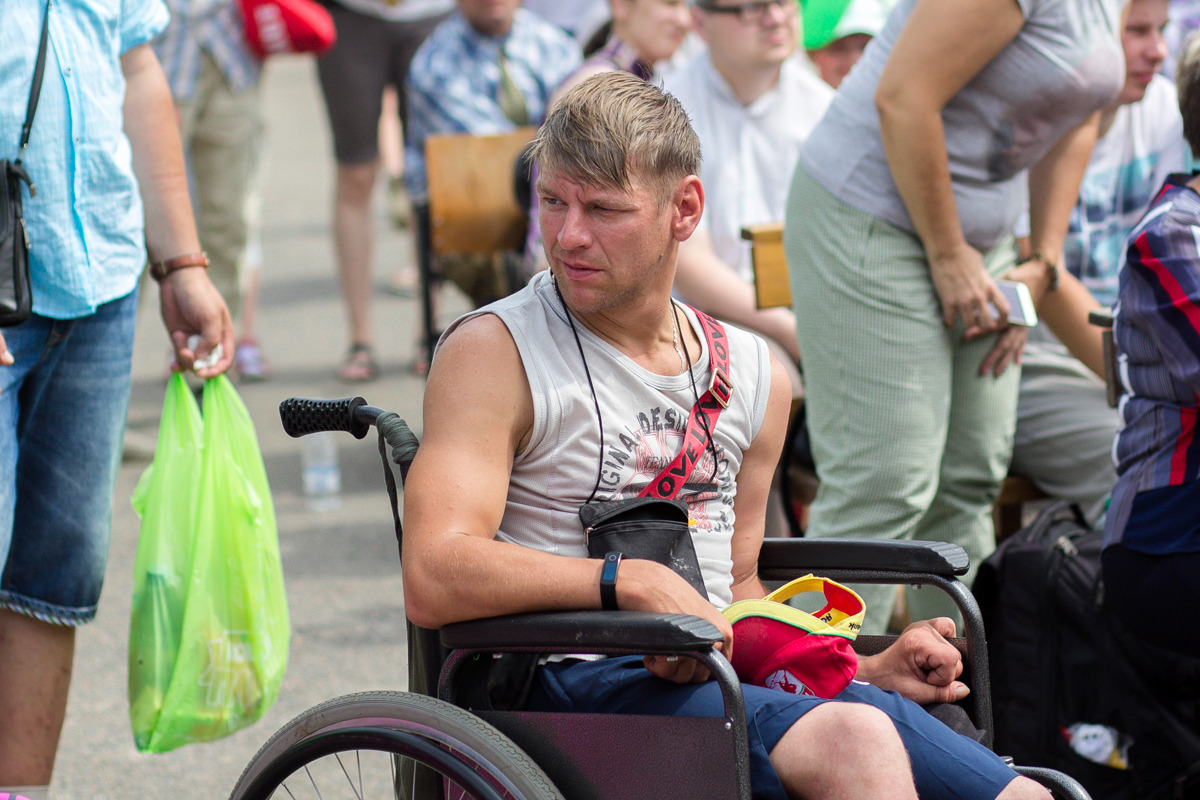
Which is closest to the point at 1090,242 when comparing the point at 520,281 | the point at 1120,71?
the point at 1120,71

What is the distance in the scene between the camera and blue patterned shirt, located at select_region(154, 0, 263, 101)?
5539 mm

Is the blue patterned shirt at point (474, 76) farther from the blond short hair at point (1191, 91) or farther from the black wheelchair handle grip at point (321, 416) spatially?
the black wheelchair handle grip at point (321, 416)

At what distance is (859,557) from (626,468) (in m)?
0.40

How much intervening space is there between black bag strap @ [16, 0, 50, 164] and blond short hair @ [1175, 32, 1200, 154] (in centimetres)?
195

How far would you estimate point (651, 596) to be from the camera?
1.72 metres

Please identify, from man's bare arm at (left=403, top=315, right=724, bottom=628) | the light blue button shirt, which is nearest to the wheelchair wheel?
man's bare arm at (left=403, top=315, right=724, bottom=628)

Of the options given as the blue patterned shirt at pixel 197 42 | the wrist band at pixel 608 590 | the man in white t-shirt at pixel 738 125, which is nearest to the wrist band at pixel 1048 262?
the man in white t-shirt at pixel 738 125

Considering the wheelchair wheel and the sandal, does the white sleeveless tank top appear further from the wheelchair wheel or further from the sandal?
the sandal

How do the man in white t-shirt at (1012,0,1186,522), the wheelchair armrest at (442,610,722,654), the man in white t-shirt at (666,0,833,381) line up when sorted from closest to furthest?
1. the wheelchair armrest at (442,610,722,654)
2. the man in white t-shirt at (1012,0,1186,522)
3. the man in white t-shirt at (666,0,833,381)

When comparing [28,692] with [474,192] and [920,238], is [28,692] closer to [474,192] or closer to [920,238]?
[920,238]

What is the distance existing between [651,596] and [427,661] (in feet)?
1.19

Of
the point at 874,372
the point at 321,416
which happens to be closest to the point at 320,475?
the point at 874,372

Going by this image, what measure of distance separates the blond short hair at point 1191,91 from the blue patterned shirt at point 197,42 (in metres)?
3.95

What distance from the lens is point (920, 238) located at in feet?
9.57
